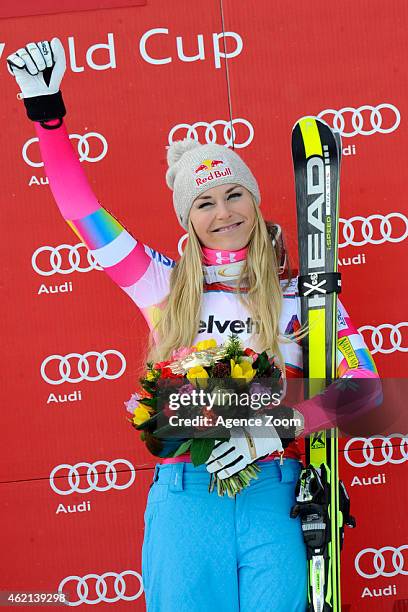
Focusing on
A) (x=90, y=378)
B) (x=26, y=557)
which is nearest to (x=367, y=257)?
(x=90, y=378)

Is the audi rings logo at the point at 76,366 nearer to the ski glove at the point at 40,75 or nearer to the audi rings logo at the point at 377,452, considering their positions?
the audi rings logo at the point at 377,452

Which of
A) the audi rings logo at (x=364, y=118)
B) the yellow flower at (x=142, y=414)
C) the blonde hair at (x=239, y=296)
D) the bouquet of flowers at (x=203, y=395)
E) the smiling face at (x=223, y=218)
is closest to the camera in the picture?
the bouquet of flowers at (x=203, y=395)

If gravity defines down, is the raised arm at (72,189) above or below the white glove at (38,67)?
below

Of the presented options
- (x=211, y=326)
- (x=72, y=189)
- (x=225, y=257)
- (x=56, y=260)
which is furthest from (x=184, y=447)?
(x=56, y=260)

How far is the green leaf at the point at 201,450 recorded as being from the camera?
227 centimetres

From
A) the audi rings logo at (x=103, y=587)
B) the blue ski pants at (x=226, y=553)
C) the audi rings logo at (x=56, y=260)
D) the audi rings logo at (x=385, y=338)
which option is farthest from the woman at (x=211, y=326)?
the audi rings logo at (x=103, y=587)

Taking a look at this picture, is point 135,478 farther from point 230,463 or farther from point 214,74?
point 214,74

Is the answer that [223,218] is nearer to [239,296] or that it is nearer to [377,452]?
[239,296]

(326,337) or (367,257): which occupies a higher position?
(367,257)

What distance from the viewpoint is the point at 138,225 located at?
357 cm

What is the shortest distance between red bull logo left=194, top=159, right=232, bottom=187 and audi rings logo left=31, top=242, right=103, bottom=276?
0.90 m

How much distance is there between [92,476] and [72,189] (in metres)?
1.25

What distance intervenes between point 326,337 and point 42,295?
1.35 m

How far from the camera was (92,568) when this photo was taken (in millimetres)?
3580
